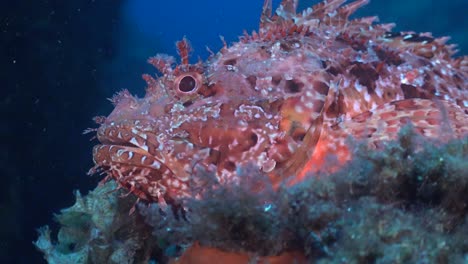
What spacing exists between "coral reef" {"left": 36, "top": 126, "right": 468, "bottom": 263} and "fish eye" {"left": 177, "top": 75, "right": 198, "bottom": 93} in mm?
1991

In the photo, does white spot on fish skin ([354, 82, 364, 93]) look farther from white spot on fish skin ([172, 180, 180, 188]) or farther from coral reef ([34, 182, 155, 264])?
coral reef ([34, 182, 155, 264])

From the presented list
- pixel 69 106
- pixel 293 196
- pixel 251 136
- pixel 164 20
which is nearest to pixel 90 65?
pixel 69 106

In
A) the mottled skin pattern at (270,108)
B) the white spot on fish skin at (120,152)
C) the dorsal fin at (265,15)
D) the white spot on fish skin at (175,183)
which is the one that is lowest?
the white spot on fish skin at (175,183)

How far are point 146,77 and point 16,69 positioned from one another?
12.2 meters

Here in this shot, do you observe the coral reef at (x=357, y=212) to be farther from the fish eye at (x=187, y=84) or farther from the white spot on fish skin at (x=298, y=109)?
the fish eye at (x=187, y=84)

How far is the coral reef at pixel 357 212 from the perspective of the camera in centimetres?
202

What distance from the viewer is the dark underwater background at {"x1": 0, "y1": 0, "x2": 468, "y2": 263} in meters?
13.9

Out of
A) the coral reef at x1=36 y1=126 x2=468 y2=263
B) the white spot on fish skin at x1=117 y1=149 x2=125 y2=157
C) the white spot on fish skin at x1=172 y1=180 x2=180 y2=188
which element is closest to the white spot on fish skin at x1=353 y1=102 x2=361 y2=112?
the coral reef at x1=36 y1=126 x2=468 y2=263

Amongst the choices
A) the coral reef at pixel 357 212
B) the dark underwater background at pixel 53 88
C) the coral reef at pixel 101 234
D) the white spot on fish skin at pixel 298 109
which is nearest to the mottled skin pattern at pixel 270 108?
the white spot on fish skin at pixel 298 109

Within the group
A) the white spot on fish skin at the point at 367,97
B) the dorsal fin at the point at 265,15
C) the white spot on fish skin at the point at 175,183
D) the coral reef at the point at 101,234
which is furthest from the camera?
the dorsal fin at the point at 265,15

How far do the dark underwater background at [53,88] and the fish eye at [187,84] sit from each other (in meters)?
9.04

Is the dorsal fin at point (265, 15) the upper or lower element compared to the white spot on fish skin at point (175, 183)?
upper

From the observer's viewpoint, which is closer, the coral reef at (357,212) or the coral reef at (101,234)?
the coral reef at (357,212)

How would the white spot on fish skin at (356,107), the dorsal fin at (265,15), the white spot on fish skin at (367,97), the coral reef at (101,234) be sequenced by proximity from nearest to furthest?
the coral reef at (101,234), the white spot on fish skin at (356,107), the white spot on fish skin at (367,97), the dorsal fin at (265,15)
